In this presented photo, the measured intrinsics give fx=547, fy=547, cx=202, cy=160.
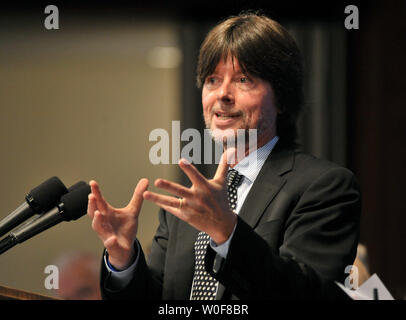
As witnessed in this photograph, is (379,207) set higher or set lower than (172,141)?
lower

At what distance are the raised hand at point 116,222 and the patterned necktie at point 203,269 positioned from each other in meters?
0.18

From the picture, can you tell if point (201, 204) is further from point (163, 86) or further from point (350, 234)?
point (163, 86)

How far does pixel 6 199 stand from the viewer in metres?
3.88

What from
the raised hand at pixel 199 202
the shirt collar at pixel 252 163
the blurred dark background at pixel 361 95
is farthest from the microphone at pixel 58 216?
the blurred dark background at pixel 361 95

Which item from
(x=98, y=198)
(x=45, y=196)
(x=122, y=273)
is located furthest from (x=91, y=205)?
(x=122, y=273)

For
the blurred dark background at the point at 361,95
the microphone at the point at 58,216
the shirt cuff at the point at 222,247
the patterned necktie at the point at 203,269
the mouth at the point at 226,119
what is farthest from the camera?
the blurred dark background at the point at 361,95

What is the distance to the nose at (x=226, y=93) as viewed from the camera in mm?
1419

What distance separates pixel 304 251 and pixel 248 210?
0.61ft

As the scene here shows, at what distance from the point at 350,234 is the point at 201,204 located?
1.51 ft

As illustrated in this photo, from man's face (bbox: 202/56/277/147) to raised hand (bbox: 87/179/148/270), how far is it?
1.07 ft

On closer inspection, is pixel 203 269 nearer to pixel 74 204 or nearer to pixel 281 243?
pixel 281 243

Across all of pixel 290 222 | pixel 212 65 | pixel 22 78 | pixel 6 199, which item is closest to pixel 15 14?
pixel 22 78

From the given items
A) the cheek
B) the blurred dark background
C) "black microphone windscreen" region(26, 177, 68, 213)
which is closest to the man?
the cheek

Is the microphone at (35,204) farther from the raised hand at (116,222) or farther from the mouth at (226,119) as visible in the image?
the mouth at (226,119)
